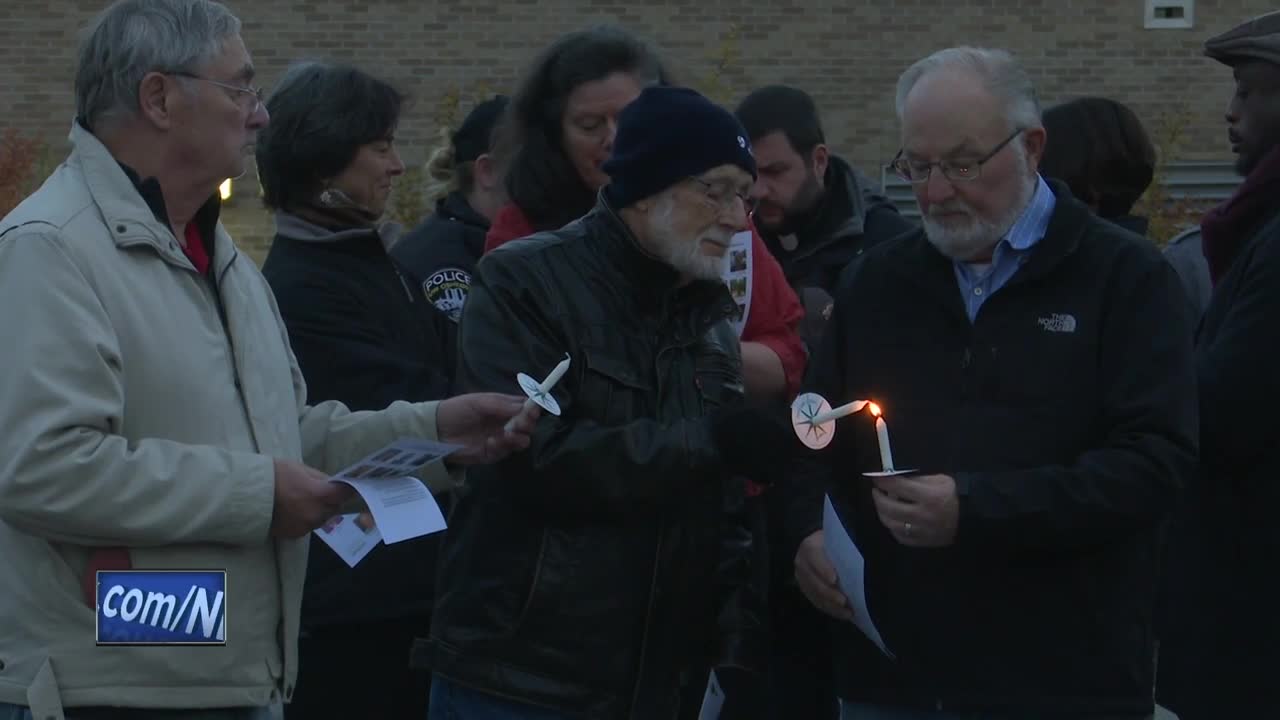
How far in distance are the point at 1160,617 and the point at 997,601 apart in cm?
86

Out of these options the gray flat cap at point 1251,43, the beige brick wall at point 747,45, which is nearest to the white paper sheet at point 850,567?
the gray flat cap at point 1251,43

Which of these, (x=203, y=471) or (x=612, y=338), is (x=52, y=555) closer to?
(x=203, y=471)

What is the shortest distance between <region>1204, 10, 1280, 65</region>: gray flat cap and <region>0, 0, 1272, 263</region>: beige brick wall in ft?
32.1

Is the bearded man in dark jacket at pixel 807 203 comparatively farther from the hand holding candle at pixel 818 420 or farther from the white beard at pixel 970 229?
the hand holding candle at pixel 818 420

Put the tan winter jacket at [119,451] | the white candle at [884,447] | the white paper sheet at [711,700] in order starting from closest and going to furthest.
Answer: the tan winter jacket at [119,451] → the white candle at [884,447] → the white paper sheet at [711,700]

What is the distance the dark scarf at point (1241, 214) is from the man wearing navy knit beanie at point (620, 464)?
1.29 metres

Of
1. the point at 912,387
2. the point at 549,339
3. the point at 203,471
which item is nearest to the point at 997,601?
the point at 912,387

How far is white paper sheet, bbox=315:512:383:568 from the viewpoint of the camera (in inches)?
132

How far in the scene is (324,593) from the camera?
4156mm

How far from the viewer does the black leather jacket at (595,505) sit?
3.28 m

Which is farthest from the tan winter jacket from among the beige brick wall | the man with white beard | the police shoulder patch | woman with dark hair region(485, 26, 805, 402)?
the beige brick wall

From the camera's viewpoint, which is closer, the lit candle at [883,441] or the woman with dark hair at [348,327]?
the lit candle at [883,441]

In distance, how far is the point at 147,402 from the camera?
283cm

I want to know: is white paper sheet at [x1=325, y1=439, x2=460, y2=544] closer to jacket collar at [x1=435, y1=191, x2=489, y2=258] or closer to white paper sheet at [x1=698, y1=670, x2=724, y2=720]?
white paper sheet at [x1=698, y1=670, x2=724, y2=720]
